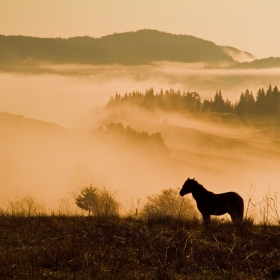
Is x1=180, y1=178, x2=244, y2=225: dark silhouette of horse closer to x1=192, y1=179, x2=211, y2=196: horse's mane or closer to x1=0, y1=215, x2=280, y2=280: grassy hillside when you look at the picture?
x1=192, y1=179, x2=211, y2=196: horse's mane

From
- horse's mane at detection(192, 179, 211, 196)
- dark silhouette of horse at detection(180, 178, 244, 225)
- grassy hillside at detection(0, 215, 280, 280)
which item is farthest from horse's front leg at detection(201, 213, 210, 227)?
horse's mane at detection(192, 179, 211, 196)

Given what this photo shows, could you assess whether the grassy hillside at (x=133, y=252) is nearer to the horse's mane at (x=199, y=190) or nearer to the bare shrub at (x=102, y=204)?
the bare shrub at (x=102, y=204)

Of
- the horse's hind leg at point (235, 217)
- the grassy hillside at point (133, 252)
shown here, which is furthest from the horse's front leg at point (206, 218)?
the horse's hind leg at point (235, 217)

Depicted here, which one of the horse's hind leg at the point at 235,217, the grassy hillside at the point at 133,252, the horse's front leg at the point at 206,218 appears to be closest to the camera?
the grassy hillside at the point at 133,252

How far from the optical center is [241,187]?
196 meters

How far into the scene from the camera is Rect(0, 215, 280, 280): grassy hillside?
927 cm

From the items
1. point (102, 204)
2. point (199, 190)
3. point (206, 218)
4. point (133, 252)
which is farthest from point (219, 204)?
point (133, 252)

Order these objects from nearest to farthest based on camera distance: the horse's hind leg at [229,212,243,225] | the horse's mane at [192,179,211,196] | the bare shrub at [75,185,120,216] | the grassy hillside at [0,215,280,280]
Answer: the grassy hillside at [0,215,280,280]
the horse's hind leg at [229,212,243,225]
the bare shrub at [75,185,120,216]
the horse's mane at [192,179,211,196]

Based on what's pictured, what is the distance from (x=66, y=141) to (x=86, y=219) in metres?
182

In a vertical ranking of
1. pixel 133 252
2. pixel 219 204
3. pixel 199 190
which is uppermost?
pixel 133 252

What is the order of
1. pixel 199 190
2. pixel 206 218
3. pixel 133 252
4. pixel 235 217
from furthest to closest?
pixel 199 190, pixel 206 218, pixel 235 217, pixel 133 252

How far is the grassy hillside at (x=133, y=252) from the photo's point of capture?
9.27 metres

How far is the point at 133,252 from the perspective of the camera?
1102cm

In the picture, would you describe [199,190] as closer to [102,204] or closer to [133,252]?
[102,204]
